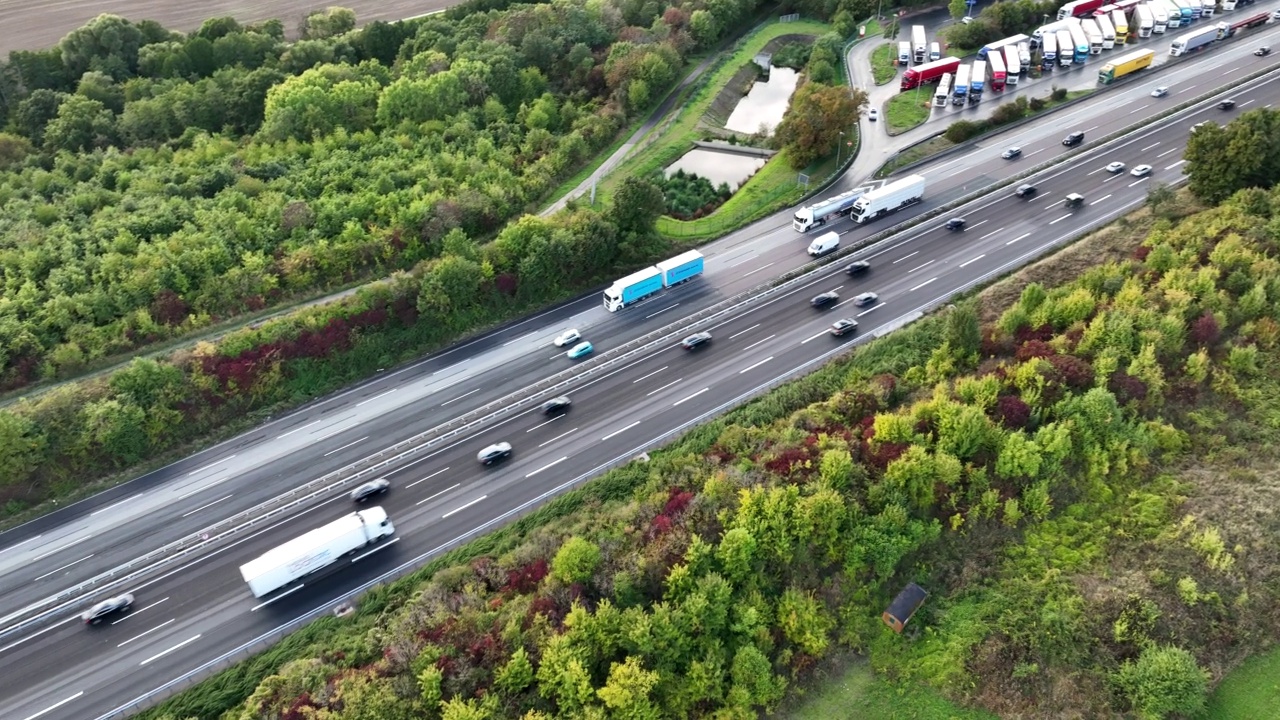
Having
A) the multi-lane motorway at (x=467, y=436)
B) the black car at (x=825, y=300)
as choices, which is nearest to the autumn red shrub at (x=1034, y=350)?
the multi-lane motorway at (x=467, y=436)

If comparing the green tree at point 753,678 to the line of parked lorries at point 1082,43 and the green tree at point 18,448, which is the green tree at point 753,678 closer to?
the green tree at point 18,448

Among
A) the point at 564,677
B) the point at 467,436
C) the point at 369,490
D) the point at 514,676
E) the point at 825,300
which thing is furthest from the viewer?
the point at 825,300

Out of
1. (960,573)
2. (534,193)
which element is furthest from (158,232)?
(960,573)

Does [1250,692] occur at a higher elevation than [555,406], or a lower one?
lower

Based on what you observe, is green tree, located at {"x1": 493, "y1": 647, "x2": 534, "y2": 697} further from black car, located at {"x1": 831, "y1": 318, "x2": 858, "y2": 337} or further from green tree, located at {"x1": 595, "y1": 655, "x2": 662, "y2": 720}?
black car, located at {"x1": 831, "y1": 318, "x2": 858, "y2": 337}

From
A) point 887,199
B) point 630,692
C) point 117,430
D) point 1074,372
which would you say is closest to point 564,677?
point 630,692

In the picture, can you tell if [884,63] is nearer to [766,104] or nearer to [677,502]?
[766,104]

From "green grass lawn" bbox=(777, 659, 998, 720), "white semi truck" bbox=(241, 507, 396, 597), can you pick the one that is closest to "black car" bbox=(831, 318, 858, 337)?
"green grass lawn" bbox=(777, 659, 998, 720)
